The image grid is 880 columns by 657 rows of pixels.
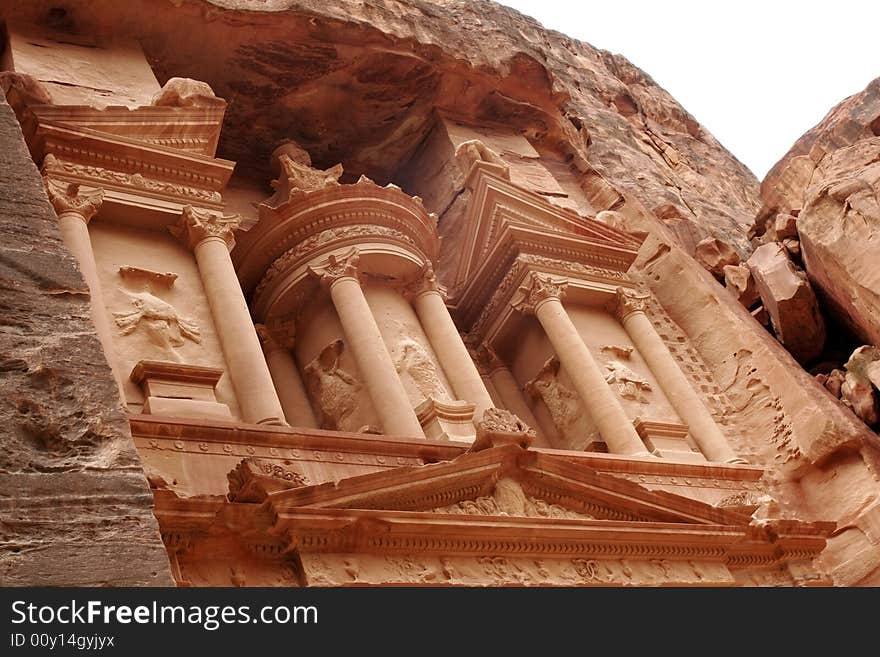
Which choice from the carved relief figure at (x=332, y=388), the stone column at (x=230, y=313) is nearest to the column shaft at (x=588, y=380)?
the carved relief figure at (x=332, y=388)

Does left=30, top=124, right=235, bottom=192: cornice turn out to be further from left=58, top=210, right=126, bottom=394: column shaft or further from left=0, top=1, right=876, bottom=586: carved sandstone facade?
left=58, top=210, right=126, bottom=394: column shaft

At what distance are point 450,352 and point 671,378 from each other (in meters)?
3.20

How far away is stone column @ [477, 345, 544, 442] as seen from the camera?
13977 mm

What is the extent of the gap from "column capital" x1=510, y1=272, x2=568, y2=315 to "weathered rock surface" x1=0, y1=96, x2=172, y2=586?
9.95 metres

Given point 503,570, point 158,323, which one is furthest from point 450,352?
point 503,570

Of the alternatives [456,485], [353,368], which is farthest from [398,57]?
[456,485]

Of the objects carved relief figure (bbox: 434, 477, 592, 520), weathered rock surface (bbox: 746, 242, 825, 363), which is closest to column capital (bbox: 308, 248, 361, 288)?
carved relief figure (bbox: 434, 477, 592, 520)

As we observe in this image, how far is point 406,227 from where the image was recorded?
13.5m

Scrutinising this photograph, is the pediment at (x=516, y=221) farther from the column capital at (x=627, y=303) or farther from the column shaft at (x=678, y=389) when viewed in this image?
the column shaft at (x=678, y=389)

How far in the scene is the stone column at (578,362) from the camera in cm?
1194

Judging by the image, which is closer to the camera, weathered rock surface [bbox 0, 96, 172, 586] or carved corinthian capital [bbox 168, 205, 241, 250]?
weathered rock surface [bbox 0, 96, 172, 586]

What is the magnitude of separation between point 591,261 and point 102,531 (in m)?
12.2

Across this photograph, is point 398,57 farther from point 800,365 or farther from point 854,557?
point 854,557

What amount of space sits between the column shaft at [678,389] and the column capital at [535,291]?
1.25 m
